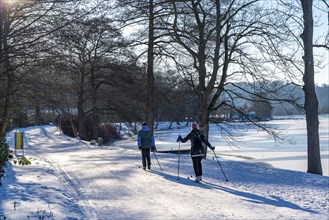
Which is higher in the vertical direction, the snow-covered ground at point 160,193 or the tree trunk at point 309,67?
the tree trunk at point 309,67

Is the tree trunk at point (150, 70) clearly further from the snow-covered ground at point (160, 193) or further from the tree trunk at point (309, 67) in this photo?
the snow-covered ground at point (160, 193)

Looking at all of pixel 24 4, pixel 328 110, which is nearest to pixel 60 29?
pixel 24 4

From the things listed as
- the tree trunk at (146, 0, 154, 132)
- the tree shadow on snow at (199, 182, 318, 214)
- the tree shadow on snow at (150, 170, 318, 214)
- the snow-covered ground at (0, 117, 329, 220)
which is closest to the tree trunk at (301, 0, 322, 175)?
the snow-covered ground at (0, 117, 329, 220)

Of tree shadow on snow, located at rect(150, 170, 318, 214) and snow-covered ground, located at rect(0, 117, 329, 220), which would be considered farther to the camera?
tree shadow on snow, located at rect(150, 170, 318, 214)

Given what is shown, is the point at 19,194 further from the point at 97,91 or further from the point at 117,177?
the point at 97,91

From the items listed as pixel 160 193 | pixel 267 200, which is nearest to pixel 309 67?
pixel 267 200

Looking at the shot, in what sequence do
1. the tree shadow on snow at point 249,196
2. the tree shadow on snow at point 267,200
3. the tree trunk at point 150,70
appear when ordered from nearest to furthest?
1. the tree shadow on snow at point 267,200
2. the tree shadow on snow at point 249,196
3. the tree trunk at point 150,70

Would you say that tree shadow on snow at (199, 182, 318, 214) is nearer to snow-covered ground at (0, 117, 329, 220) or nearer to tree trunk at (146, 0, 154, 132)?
snow-covered ground at (0, 117, 329, 220)

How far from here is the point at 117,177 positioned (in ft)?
44.4

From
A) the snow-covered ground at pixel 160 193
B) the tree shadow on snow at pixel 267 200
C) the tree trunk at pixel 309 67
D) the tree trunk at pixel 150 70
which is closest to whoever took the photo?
the snow-covered ground at pixel 160 193

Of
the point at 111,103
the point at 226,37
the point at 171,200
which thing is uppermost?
the point at 226,37

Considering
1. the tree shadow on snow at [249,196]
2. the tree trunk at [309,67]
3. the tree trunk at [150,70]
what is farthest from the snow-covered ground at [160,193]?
the tree trunk at [150,70]

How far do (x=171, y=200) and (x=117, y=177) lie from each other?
407 cm

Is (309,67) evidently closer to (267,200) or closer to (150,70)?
(267,200)
